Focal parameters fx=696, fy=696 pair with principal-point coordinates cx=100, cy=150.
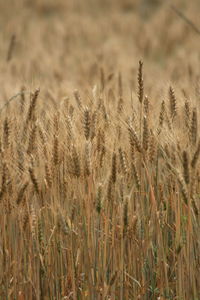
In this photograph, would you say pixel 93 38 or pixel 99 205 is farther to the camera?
pixel 93 38

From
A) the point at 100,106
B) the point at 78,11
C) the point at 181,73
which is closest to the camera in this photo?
the point at 100,106

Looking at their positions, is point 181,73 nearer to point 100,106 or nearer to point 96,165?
point 100,106

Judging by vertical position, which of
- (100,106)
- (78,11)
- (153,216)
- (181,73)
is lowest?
(153,216)

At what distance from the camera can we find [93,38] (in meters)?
11.3

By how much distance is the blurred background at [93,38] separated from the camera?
302 inches

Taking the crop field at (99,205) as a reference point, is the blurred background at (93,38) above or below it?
above

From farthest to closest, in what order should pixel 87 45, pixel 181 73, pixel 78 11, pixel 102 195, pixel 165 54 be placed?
pixel 78 11, pixel 87 45, pixel 165 54, pixel 181 73, pixel 102 195

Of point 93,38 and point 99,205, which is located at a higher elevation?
point 93,38

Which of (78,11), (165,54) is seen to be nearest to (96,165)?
(165,54)

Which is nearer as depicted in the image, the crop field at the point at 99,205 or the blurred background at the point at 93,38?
the crop field at the point at 99,205

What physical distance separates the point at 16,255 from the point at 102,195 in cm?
37

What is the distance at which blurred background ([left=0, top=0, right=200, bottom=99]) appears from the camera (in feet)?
25.1

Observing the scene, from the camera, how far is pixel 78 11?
44.6 ft

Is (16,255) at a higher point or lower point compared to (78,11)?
lower
